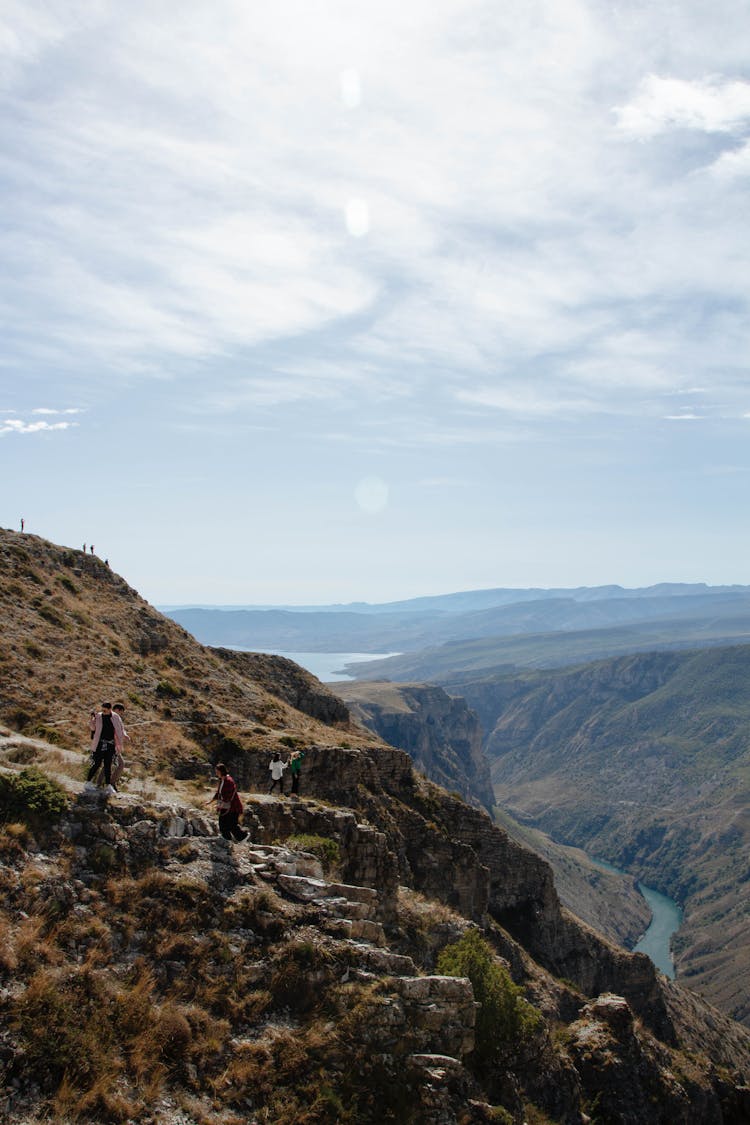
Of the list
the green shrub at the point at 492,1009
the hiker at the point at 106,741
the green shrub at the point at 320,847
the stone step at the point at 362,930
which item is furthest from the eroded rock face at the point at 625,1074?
the hiker at the point at 106,741

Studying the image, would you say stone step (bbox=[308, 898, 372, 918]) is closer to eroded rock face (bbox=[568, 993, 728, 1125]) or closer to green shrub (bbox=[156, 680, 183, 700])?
eroded rock face (bbox=[568, 993, 728, 1125])

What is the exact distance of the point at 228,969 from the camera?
15.8 m

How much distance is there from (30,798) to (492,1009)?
53.9ft

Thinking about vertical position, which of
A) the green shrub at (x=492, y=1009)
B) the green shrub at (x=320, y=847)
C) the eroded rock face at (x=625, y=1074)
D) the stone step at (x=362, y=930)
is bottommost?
the eroded rock face at (x=625, y=1074)

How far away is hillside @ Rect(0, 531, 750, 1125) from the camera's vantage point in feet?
43.1

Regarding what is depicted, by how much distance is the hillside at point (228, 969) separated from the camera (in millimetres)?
13133

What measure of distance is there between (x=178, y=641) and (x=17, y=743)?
104 feet

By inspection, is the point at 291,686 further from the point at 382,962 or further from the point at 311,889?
the point at 382,962

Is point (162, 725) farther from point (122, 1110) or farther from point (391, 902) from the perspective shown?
point (122, 1110)

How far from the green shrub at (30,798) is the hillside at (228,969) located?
5cm

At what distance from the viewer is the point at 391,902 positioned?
1104 inches

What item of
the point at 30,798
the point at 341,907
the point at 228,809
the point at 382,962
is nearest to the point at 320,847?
the point at 228,809

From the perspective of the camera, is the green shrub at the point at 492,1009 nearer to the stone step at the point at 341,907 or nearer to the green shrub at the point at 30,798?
the stone step at the point at 341,907

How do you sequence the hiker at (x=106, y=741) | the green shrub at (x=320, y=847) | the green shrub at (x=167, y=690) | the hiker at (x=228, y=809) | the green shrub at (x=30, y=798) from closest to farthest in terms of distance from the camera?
the green shrub at (x=30, y=798) < the hiker at (x=228, y=809) < the hiker at (x=106, y=741) < the green shrub at (x=320, y=847) < the green shrub at (x=167, y=690)
